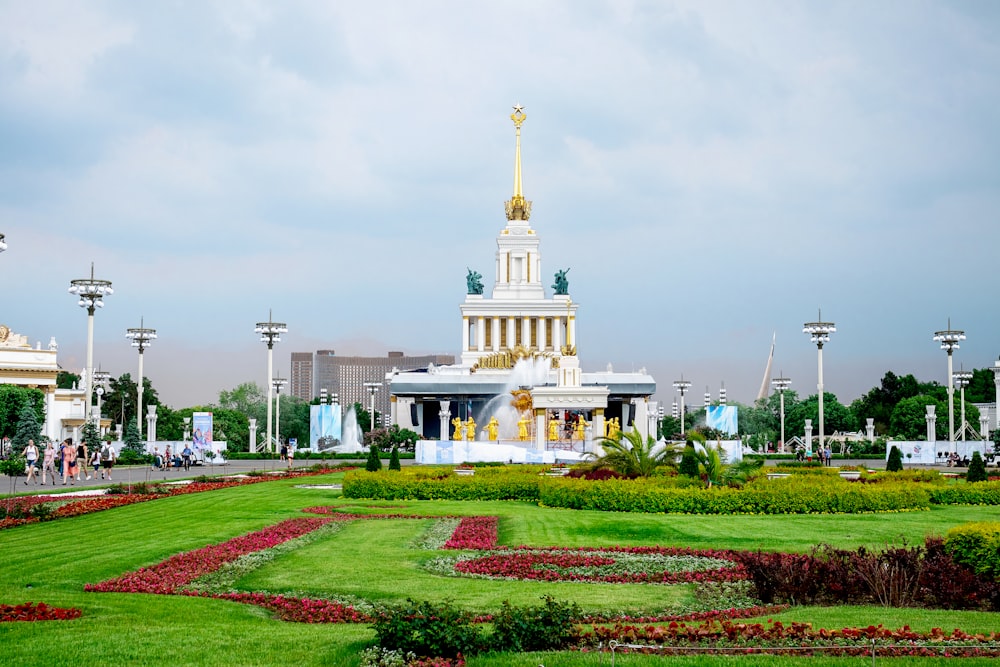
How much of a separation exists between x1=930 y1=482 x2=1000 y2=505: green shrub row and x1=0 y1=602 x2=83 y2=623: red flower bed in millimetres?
20432

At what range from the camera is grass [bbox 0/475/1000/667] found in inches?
342

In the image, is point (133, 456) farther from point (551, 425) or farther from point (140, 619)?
point (140, 619)

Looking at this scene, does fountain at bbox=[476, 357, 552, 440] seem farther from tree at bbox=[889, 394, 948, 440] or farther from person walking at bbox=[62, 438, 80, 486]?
person walking at bbox=[62, 438, 80, 486]

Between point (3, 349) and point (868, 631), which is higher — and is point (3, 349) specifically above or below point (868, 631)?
above

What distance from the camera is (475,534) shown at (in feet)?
58.1

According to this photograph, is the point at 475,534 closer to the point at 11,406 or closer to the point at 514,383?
the point at 11,406

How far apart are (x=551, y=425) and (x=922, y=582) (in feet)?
151

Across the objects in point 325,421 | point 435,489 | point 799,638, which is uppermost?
point 325,421

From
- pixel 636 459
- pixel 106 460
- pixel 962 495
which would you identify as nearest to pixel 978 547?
pixel 962 495

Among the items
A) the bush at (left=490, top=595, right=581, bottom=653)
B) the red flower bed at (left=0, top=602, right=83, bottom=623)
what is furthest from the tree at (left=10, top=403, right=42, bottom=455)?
the bush at (left=490, top=595, right=581, bottom=653)

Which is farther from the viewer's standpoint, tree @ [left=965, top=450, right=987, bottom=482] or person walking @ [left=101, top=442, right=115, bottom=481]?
person walking @ [left=101, top=442, right=115, bottom=481]

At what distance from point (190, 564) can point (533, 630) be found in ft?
23.5

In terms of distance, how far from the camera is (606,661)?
26.1ft

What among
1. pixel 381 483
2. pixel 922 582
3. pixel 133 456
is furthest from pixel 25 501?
pixel 133 456
